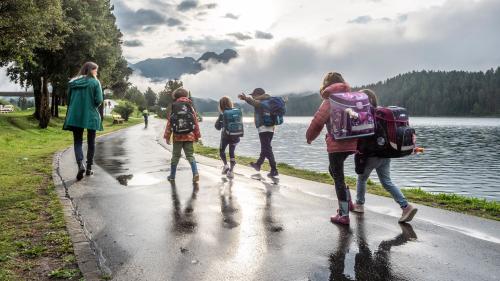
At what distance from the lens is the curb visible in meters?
4.00

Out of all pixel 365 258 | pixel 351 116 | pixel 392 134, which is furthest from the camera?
pixel 392 134

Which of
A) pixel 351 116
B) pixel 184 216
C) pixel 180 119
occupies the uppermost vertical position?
pixel 351 116

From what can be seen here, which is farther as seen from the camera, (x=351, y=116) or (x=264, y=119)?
(x=264, y=119)

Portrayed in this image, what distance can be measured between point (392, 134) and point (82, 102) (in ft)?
21.0

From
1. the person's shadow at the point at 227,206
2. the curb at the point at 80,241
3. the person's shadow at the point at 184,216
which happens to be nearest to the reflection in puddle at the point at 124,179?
the curb at the point at 80,241

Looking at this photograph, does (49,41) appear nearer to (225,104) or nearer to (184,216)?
(225,104)

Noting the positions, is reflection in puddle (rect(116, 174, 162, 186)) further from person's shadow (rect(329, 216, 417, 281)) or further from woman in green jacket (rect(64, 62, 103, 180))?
person's shadow (rect(329, 216, 417, 281))

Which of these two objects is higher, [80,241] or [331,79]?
[331,79]

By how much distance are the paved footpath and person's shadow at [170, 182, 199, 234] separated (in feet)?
0.05

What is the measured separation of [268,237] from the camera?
519 centimetres

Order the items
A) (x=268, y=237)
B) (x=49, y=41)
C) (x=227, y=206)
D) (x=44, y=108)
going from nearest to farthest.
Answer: (x=268, y=237), (x=227, y=206), (x=49, y=41), (x=44, y=108)

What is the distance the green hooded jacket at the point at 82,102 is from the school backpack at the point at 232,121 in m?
3.02

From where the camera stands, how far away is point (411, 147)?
5695mm

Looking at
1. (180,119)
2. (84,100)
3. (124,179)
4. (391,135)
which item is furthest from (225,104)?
(391,135)
